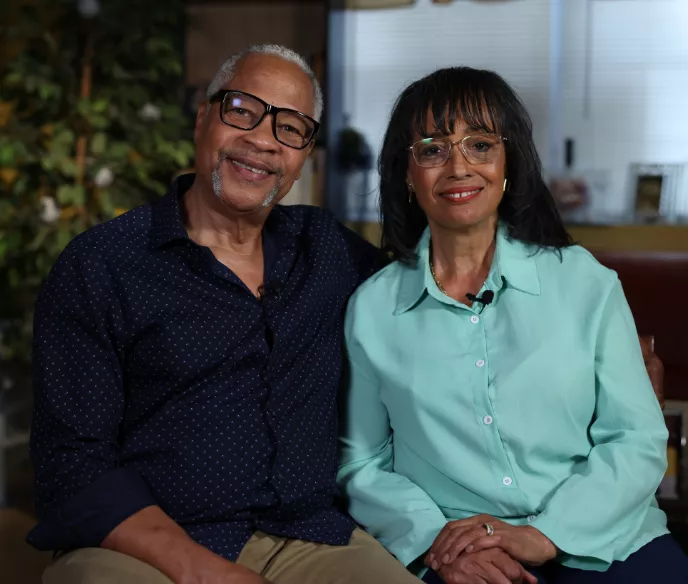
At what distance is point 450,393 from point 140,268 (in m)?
0.63

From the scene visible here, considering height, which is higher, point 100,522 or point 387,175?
point 387,175

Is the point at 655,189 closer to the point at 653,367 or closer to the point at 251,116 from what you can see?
the point at 653,367

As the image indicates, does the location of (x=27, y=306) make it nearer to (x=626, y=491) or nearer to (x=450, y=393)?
(x=450, y=393)

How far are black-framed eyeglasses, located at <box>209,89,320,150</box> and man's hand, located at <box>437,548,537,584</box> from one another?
34.0 inches

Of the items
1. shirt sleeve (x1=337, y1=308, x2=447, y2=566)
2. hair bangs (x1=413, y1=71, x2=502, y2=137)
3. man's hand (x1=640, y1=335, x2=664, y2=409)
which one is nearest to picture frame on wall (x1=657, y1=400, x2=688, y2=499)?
man's hand (x1=640, y1=335, x2=664, y2=409)

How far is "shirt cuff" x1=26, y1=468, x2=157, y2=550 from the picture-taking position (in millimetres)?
1472

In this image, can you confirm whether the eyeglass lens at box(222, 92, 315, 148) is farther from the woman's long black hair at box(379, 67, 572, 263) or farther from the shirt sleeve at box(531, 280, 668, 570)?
the shirt sleeve at box(531, 280, 668, 570)

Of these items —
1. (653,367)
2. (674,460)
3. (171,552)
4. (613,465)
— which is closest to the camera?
(171,552)

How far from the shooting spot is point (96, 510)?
1.47m

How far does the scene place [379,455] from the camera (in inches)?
71.2

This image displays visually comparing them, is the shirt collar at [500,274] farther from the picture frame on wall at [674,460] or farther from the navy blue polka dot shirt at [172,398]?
the picture frame on wall at [674,460]

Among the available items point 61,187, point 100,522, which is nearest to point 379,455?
point 100,522

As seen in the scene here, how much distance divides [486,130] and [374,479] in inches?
28.7

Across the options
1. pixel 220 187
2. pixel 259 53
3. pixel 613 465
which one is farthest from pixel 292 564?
pixel 259 53
